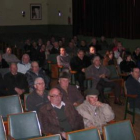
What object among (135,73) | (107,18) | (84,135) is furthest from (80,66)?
(107,18)

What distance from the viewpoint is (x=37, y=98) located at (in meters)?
6.26

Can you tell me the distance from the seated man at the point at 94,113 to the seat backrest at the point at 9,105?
134 centimetres

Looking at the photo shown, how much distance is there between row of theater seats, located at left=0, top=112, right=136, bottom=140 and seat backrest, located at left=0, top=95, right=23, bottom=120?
1156 mm

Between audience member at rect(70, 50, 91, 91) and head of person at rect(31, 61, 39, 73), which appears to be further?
audience member at rect(70, 50, 91, 91)

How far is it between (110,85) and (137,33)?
22.0 ft

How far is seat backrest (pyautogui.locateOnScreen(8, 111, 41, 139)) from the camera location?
16.9ft

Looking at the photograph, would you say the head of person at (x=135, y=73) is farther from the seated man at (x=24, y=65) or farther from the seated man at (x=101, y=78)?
the seated man at (x=24, y=65)

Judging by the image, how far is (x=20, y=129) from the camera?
17.1 ft

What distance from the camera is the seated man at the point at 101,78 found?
9.25m

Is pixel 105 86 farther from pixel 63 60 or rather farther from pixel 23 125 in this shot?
pixel 23 125

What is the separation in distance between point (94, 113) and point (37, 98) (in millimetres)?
1185

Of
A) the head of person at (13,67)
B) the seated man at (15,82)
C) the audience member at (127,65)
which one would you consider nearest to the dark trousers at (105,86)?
the audience member at (127,65)

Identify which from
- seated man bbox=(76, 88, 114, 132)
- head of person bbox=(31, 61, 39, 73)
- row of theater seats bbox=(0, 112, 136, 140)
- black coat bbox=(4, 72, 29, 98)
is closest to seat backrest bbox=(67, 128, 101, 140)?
row of theater seats bbox=(0, 112, 136, 140)

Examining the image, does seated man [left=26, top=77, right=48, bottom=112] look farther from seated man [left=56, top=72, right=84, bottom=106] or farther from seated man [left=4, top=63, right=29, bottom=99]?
seated man [left=4, top=63, right=29, bottom=99]
